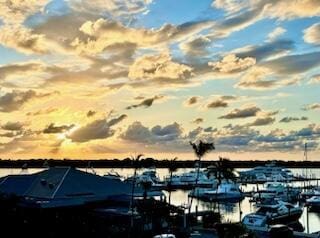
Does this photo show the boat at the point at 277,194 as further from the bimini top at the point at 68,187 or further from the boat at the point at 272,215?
the bimini top at the point at 68,187

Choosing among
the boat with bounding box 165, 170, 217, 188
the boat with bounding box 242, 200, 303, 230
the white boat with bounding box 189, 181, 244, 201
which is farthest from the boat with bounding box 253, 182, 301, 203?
the boat with bounding box 242, 200, 303, 230

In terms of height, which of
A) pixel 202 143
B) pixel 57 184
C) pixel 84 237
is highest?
pixel 202 143

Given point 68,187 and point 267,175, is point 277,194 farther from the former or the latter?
point 267,175

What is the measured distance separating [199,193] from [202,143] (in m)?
56.8

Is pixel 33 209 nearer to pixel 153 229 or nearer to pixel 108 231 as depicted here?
pixel 108 231

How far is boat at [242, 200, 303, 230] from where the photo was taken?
67.7 metres

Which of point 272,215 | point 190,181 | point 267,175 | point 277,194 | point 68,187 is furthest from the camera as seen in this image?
point 267,175

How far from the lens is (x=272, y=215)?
74250mm

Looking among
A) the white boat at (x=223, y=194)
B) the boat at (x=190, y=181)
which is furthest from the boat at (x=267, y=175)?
the white boat at (x=223, y=194)

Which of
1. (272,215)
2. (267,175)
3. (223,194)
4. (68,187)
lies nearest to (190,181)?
(223,194)

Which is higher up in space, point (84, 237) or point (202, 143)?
point (202, 143)

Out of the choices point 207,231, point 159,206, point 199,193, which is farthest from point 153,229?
point 199,193

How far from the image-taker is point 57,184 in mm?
54781

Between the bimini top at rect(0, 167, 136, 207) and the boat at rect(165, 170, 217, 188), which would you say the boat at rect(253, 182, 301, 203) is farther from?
the bimini top at rect(0, 167, 136, 207)
